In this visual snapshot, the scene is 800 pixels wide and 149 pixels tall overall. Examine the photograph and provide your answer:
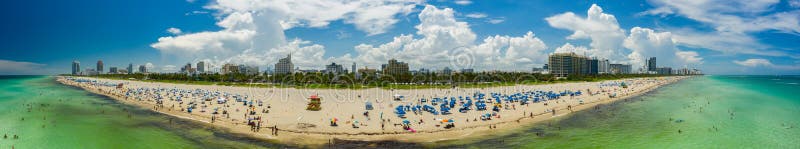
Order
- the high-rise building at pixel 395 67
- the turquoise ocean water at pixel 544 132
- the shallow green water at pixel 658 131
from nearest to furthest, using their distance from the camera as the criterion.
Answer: the turquoise ocean water at pixel 544 132
the shallow green water at pixel 658 131
the high-rise building at pixel 395 67

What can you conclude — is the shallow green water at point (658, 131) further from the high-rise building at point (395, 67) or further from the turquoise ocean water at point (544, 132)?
the high-rise building at point (395, 67)

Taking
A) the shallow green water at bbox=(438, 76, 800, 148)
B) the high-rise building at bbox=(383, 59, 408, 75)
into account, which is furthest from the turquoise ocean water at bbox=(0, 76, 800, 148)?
the high-rise building at bbox=(383, 59, 408, 75)

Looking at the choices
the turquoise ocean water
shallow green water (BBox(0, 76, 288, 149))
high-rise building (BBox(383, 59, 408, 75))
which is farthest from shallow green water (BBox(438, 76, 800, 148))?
high-rise building (BBox(383, 59, 408, 75))

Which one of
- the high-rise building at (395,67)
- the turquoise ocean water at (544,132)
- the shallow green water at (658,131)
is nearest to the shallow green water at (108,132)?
the turquoise ocean water at (544,132)

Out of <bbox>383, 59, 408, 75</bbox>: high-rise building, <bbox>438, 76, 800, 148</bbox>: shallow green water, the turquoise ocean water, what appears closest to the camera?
the turquoise ocean water

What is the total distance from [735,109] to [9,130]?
84681mm

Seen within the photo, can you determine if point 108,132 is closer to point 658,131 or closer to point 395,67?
point 658,131

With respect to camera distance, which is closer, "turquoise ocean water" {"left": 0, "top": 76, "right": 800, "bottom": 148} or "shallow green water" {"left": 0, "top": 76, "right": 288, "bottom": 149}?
"turquoise ocean water" {"left": 0, "top": 76, "right": 800, "bottom": 148}

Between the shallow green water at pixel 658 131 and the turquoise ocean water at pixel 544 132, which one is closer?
the turquoise ocean water at pixel 544 132

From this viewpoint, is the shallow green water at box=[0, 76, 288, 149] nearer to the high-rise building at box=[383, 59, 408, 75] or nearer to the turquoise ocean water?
the turquoise ocean water

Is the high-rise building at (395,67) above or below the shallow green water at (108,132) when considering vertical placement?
above

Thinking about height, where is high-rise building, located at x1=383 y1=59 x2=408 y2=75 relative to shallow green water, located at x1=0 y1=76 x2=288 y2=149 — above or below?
above

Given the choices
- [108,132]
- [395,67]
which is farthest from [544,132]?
[395,67]

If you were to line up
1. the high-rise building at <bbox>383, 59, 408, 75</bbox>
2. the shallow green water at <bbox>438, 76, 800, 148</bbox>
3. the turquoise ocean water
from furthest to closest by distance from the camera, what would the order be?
the high-rise building at <bbox>383, 59, 408, 75</bbox> < the shallow green water at <bbox>438, 76, 800, 148</bbox> < the turquoise ocean water
